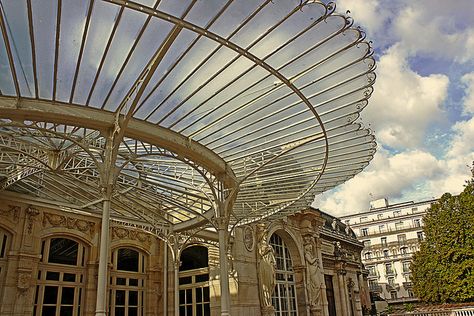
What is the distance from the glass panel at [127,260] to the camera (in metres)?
17.9

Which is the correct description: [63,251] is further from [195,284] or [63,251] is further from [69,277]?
[195,284]

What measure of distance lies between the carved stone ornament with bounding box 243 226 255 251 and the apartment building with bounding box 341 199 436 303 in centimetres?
3241

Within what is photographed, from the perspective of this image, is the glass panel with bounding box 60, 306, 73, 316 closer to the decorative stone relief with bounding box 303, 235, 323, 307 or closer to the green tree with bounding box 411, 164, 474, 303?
the decorative stone relief with bounding box 303, 235, 323, 307

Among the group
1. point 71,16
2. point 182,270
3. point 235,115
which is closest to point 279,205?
point 182,270

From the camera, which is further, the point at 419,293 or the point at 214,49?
the point at 419,293

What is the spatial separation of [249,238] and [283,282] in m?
4.38

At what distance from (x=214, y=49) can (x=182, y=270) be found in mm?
13618

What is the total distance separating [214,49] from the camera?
27.4ft

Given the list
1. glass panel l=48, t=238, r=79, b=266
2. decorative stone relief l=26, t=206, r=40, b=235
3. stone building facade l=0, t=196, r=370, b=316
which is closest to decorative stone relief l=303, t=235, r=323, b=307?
stone building facade l=0, t=196, r=370, b=316

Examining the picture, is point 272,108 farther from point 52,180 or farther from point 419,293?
point 419,293

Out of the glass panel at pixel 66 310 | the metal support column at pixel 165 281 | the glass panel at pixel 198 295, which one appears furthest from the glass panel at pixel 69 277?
the glass panel at pixel 198 295

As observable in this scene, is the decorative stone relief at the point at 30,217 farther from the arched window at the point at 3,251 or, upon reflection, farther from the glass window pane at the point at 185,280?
the glass window pane at the point at 185,280

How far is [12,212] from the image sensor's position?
14.6 meters

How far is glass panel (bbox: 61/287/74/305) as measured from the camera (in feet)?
51.2
